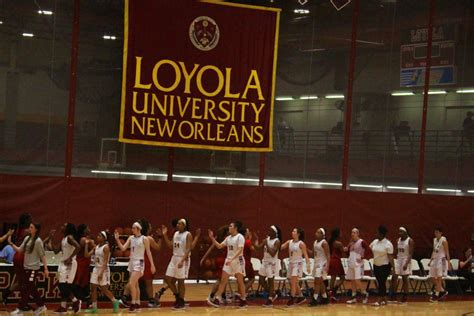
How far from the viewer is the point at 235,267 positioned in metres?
21.8

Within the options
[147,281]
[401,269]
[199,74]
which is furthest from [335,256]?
[199,74]

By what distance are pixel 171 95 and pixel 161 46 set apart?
142 cm

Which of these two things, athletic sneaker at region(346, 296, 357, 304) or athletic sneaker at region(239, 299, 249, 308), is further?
athletic sneaker at region(346, 296, 357, 304)

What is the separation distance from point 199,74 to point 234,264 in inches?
260

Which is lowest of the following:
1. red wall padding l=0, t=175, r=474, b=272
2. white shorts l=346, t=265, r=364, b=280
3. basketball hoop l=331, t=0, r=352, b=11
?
white shorts l=346, t=265, r=364, b=280

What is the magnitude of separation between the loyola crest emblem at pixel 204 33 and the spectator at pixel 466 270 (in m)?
10.2

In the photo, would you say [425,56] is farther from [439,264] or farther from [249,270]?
[249,270]

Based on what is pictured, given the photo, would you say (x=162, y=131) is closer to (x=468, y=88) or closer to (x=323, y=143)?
(x=323, y=143)

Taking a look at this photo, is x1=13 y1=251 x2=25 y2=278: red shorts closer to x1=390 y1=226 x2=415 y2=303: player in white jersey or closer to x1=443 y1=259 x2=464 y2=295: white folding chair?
x1=390 y1=226 x2=415 y2=303: player in white jersey

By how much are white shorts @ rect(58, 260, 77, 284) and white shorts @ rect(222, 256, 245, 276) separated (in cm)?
Result: 400

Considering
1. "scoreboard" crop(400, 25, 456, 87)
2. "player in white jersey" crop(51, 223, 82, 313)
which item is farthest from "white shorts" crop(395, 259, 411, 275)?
"player in white jersey" crop(51, 223, 82, 313)

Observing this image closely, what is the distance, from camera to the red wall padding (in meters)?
23.9

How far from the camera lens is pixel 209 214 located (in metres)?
26.9

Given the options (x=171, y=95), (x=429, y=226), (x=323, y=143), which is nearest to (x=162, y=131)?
(x=171, y=95)
